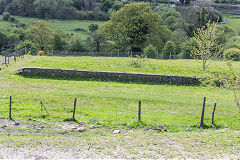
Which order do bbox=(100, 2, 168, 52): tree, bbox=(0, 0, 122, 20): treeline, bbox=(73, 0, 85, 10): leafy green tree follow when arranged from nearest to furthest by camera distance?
bbox=(100, 2, 168, 52): tree → bbox=(0, 0, 122, 20): treeline → bbox=(73, 0, 85, 10): leafy green tree

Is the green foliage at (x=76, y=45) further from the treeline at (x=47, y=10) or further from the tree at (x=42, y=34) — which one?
the treeline at (x=47, y=10)

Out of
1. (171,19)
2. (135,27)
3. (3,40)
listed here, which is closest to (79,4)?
(171,19)

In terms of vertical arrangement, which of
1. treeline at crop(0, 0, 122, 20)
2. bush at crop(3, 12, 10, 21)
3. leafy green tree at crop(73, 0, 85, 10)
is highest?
leafy green tree at crop(73, 0, 85, 10)

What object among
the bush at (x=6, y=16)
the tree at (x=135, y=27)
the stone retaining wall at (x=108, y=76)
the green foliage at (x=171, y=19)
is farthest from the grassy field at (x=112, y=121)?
the bush at (x=6, y=16)

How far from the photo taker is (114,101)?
2005 centimetres

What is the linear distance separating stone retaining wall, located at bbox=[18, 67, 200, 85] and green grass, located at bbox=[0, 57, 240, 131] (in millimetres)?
1119

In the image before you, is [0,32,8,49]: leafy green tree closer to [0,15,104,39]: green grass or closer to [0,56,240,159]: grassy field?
[0,15,104,39]: green grass

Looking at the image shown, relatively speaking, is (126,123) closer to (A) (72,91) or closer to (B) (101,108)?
(B) (101,108)

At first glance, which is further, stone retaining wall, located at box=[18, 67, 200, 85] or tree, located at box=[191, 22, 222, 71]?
tree, located at box=[191, 22, 222, 71]

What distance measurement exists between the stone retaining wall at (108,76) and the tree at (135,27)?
27.1 metres

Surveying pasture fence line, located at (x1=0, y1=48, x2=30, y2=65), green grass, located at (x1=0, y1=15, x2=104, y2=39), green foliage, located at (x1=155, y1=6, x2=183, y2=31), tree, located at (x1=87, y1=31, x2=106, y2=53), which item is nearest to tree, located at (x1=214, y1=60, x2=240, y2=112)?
pasture fence line, located at (x1=0, y1=48, x2=30, y2=65)

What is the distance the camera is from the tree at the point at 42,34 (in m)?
63.4

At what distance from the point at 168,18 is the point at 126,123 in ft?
250

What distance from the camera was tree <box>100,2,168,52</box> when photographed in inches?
2092
